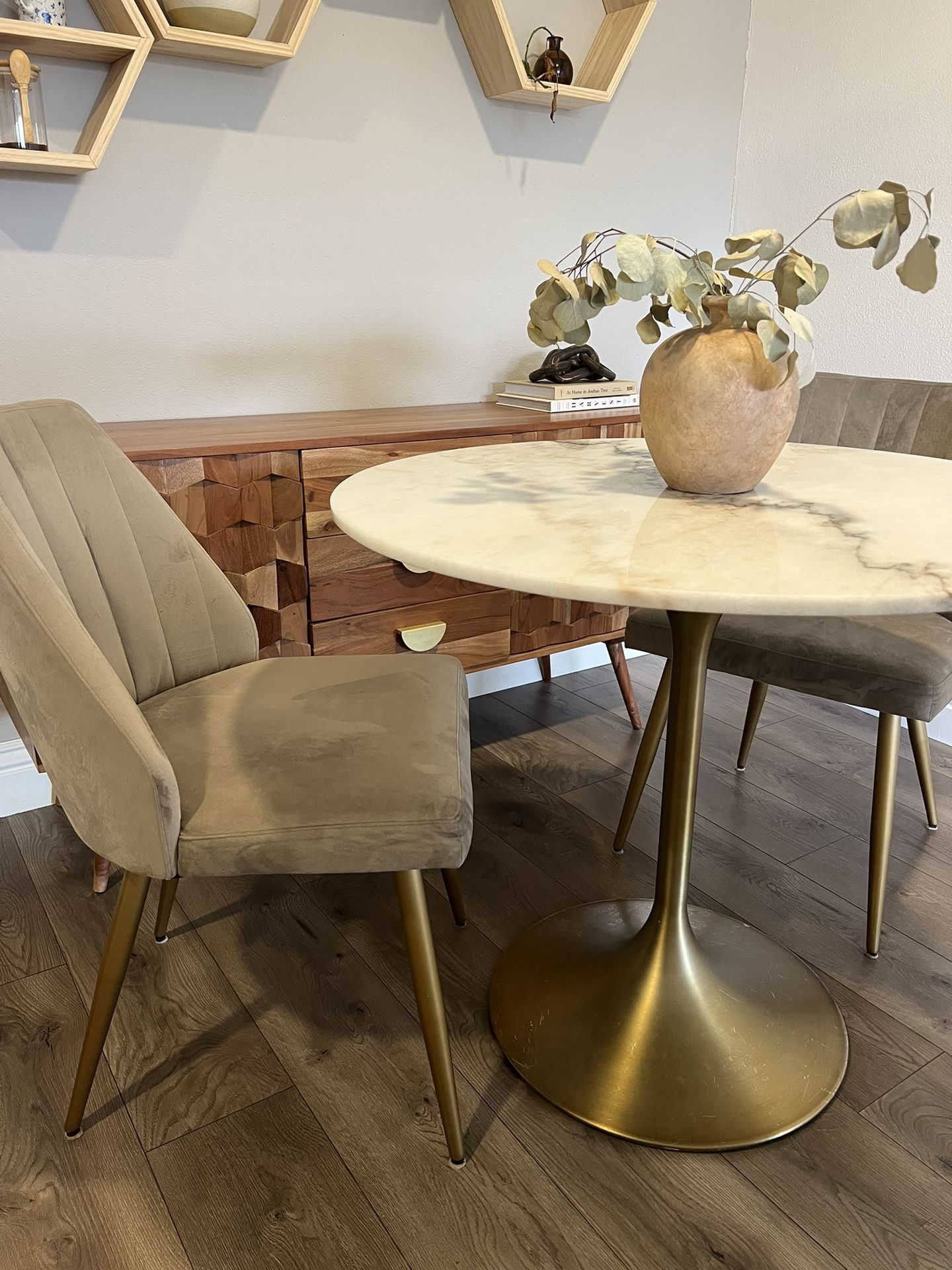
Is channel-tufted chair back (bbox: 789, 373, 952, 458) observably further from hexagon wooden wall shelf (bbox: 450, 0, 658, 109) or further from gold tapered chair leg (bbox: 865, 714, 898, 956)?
hexagon wooden wall shelf (bbox: 450, 0, 658, 109)

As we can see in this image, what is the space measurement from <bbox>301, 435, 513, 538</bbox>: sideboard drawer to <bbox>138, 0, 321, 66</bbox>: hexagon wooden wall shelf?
2.66 feet

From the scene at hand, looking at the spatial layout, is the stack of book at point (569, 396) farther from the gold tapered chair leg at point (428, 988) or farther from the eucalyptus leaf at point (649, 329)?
the gold tapered chair leg at point (428, 988)

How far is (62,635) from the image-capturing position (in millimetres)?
977

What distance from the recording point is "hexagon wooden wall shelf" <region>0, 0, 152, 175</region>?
163cm

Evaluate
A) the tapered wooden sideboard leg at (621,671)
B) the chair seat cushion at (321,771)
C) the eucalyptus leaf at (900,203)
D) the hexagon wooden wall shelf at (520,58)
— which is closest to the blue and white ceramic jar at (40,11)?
the hexagon wooden wall shelf at (520,58)

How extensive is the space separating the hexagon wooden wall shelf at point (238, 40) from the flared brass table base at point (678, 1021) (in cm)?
146

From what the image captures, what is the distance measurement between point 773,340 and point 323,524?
1.03 meters

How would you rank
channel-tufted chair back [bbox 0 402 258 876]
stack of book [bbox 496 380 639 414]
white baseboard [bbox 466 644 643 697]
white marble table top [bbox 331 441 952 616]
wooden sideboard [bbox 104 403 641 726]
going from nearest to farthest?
white marble table top [bbox 331 441 952 616]
channel-tufted chair back [bbox 0 402 258 876]
wooden sideboard [bbox 104 403 641 726]
stack of book [bbox 496 380 639 414]
white baseboard [bbox 466 644 643 697]

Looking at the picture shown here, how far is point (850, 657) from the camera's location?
5.01ft

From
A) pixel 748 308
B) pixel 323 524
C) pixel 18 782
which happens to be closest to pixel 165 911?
pixel 18 782

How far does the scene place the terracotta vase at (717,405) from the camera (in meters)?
1.13

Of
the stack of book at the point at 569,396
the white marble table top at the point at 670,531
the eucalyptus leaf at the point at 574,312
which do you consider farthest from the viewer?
the stack of book at the point at 569,396

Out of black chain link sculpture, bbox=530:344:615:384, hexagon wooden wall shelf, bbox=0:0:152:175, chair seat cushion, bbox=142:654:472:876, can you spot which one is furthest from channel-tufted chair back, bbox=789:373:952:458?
hexagon wooden wall shelf, bbox=0:0:152:175

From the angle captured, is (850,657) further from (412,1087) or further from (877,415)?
(412,1087)
